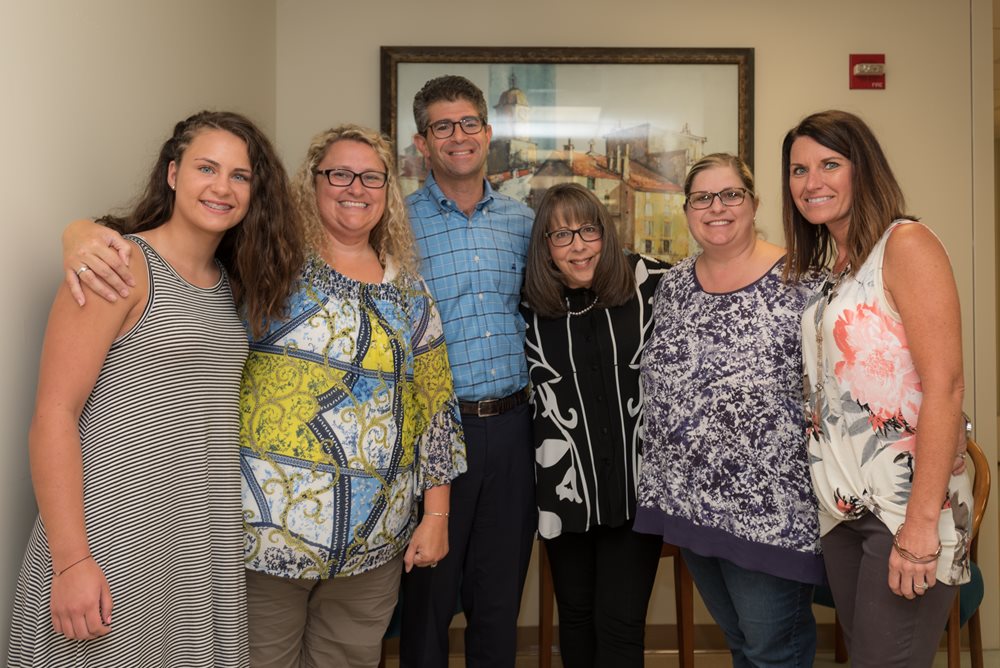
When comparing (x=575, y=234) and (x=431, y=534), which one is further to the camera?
(x=575, y=234)

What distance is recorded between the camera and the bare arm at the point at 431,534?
196 centimetres

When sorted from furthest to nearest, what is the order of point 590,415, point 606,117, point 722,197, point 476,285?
point 606,117 < point 476,285 < point 590,415 < point 722,197

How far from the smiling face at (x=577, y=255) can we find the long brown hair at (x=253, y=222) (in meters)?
0.75

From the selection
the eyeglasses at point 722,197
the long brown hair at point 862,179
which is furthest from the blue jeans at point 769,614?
the eyeglasses at point 722,197

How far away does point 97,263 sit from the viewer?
1301 millimetres

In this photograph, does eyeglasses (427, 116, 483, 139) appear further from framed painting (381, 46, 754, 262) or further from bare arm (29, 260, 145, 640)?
bare arm (29, 260, 145, 640)

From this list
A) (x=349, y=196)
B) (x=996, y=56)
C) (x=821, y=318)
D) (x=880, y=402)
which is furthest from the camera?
(x=996, y=56)

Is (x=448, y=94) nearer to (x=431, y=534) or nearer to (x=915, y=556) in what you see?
(x=431, y=534)

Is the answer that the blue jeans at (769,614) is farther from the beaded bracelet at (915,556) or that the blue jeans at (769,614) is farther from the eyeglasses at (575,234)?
the eyeglasses at (575,234)

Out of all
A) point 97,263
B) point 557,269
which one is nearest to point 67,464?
point 97,263

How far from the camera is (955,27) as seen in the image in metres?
3.19

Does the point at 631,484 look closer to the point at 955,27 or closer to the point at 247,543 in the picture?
the point at 247,543

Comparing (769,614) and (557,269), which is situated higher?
(557,269)

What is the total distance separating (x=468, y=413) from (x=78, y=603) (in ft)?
3.62
